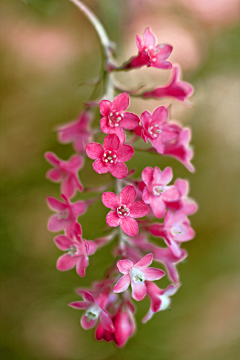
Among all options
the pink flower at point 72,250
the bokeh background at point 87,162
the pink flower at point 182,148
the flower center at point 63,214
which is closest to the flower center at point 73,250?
the pink flower at point 72,250

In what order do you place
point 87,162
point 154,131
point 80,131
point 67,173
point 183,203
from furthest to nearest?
point 87,162
point 80,131
point 67,173
point 183,203
point 154,131

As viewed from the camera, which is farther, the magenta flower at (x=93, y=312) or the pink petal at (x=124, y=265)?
the magenta flower at (x=93, y=312)

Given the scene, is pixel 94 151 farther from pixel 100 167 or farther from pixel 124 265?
pixel 124 265

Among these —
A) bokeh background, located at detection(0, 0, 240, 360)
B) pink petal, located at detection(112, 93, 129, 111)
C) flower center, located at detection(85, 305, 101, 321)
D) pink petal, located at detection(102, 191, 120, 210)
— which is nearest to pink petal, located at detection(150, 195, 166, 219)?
pink petal, located at detection(102, 191, 120, 210)

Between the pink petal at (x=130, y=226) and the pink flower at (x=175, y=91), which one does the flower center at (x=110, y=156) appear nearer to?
the pink petal at (x=130, y=226)

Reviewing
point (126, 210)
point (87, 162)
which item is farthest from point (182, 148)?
point (87, 162)

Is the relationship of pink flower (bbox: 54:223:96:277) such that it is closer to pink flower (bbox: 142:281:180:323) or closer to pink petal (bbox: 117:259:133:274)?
pink petal (bbox: 117:259:133:274)

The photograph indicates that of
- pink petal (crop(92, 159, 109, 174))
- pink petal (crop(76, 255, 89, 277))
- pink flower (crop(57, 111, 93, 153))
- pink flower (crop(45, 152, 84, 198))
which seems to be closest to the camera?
pink petal (crop(92, 159, 109, 174))
